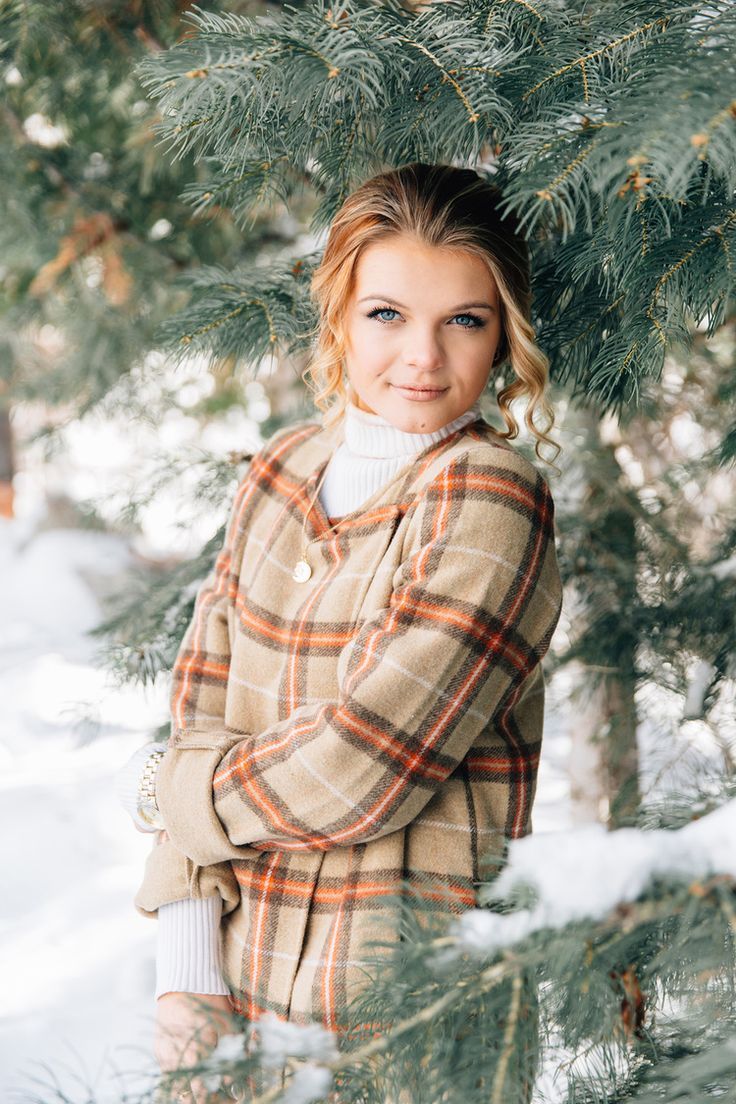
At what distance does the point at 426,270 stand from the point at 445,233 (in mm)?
47

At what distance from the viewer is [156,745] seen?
132 cm

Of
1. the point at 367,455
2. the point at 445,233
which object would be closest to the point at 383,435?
the point at 367,455

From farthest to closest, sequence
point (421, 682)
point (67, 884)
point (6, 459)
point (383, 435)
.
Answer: point (6, 459) → point (67, 884) → point (383, 435) → point (421, 682)

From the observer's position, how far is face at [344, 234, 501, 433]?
3.77ft

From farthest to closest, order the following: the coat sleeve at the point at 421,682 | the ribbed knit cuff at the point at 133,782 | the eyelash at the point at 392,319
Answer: the ribbed knit cuff at the point at 133,782 → the eyelash at the point at 392,319 → the coat sleeve at the point at 421,682

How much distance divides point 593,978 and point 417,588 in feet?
1.47

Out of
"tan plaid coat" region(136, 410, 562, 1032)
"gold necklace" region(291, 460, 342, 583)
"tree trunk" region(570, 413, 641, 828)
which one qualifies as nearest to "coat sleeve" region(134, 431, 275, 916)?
"tan plaid coat" region(136, 410, 562, 1032)

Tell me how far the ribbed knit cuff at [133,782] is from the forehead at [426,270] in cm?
67

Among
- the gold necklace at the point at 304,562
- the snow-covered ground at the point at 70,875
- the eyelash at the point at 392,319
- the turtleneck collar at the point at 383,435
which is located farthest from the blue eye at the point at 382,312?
the snow-covered ground at the point at 70,875

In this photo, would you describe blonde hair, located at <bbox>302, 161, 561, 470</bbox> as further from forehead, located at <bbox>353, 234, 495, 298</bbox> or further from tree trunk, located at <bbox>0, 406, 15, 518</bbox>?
tree trunk, located at <bbox>0, 406, 15, 518</bbox>

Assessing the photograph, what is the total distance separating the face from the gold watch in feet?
1.81

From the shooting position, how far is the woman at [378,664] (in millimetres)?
1063

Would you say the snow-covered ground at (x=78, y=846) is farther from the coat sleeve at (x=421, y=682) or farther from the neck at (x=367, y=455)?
the neck at (x=367, y=455)

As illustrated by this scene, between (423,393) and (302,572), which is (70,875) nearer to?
(302,572)
